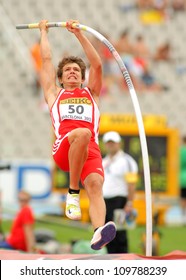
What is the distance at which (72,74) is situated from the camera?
21.4 ft

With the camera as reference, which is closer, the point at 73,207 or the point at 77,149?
the point at 77,149

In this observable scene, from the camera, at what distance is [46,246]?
11438 millimetres

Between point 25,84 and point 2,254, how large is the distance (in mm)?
14065

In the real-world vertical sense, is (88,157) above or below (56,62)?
below

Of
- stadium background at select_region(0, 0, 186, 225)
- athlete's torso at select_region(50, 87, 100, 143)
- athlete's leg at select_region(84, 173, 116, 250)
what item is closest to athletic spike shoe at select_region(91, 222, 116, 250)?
athlete's leg at select_region(84, 173, 116, 250)

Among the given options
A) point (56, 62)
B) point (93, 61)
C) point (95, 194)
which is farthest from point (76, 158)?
point (56, 62)

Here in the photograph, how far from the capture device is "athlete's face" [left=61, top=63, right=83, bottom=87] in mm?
6496

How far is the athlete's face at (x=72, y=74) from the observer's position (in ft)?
21.3

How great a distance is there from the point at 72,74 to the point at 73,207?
1.00 meters

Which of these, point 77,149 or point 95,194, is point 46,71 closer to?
point 77,149

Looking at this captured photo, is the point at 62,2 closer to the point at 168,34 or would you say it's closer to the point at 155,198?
the point at 168,34

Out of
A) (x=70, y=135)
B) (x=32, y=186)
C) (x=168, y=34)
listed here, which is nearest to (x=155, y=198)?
(x=32, y=186)

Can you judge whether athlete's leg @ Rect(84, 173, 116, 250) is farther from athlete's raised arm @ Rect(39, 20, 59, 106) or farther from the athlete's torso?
athlete's raised arm @ Rect(39, 20, 59, 106)

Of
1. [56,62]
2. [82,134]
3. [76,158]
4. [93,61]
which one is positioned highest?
[56,62]
